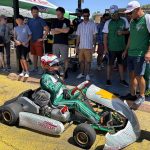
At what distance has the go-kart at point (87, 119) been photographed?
16.5 ft

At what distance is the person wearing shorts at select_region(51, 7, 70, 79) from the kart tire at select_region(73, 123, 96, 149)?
3757mm

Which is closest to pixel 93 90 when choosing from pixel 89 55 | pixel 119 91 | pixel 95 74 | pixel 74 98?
pixel 74 98

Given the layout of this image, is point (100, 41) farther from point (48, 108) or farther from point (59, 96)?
point (48, 108)

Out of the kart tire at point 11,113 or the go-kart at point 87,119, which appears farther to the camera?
the kart tire at point 11,113

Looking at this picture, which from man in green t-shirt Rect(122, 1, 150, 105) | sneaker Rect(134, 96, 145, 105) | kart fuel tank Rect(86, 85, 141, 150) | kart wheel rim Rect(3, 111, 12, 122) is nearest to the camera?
kart fuel tank Rect(86, 85, 141, 150)

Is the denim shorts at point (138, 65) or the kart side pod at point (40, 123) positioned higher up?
the denim shorts at point (138, 65)

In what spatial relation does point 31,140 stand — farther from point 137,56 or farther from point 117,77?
point 117,77

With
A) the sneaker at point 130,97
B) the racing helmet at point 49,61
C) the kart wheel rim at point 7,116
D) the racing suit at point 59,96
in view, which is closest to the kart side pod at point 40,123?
the kart wheel rim at point 7,116

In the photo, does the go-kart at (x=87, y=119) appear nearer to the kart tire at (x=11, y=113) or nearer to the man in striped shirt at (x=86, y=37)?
the kart tire at (x=11, y=113)

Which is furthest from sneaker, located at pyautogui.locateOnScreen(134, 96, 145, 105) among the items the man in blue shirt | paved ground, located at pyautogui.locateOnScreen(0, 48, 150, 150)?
the man in blue shirt

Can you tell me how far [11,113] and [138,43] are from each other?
2.74m

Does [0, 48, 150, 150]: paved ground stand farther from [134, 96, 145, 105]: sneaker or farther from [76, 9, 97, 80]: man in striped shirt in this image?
[76, 9, 97, 80]: man in striped shirt

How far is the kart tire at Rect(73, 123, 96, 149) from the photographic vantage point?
5.00 metres

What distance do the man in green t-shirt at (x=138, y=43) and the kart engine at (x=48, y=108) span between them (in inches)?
69.2
